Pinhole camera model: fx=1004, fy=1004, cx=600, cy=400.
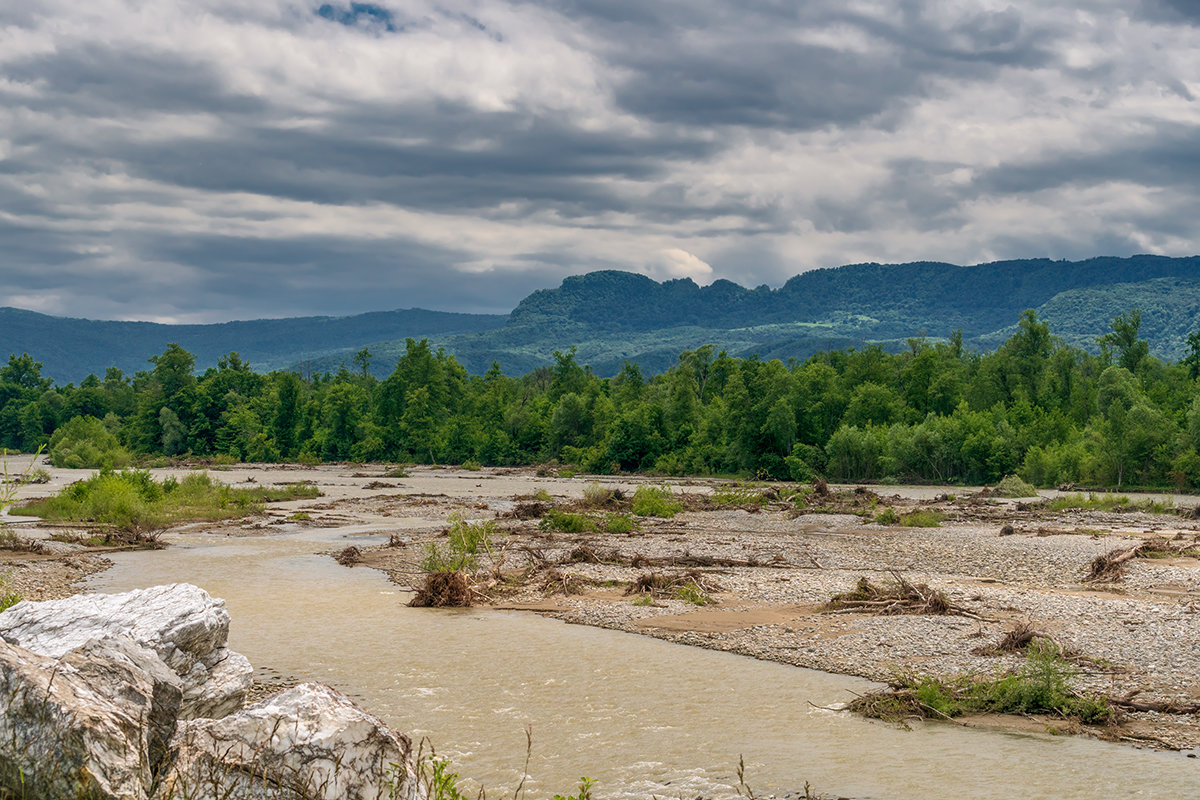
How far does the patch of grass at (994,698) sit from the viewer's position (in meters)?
15.5

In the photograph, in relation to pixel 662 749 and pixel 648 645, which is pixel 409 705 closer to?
pixel 662 749

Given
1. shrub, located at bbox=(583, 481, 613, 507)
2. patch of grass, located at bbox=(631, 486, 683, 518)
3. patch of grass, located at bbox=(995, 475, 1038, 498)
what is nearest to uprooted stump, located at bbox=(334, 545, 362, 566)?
patch of grass, located at bbox=(631, 486, 683, 518)

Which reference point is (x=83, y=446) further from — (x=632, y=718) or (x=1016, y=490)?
(x=632, y=718)

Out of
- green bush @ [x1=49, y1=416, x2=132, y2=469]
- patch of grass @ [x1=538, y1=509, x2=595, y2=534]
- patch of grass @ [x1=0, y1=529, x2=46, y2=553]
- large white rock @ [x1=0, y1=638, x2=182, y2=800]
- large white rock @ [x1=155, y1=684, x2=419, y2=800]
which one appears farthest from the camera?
green bush @ [x1=49, y1=416, x2=132, y2=469]

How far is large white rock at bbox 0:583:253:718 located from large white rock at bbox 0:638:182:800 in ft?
3.03

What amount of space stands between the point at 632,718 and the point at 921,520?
3777 cm

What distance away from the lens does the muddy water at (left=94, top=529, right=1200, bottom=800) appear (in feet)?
42.1

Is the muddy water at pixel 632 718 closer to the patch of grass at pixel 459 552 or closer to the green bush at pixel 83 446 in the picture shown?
the patch of grass at pixel 459 552

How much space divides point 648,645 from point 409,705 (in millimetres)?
6780

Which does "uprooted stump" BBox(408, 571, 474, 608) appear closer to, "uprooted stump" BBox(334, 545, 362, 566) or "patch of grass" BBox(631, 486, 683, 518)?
"uprooted stump" BBox(334, 545, 362, 566)

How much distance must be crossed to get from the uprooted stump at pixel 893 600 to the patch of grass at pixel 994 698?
7.10 meters

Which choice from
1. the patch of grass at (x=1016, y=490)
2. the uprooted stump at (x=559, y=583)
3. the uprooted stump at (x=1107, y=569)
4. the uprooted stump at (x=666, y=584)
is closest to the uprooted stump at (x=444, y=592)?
the uprooted stump at (x=559, y=583)

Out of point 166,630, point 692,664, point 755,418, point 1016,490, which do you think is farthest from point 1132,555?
point 755,418

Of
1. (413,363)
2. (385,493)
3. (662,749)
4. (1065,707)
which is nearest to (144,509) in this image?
(385,493)
